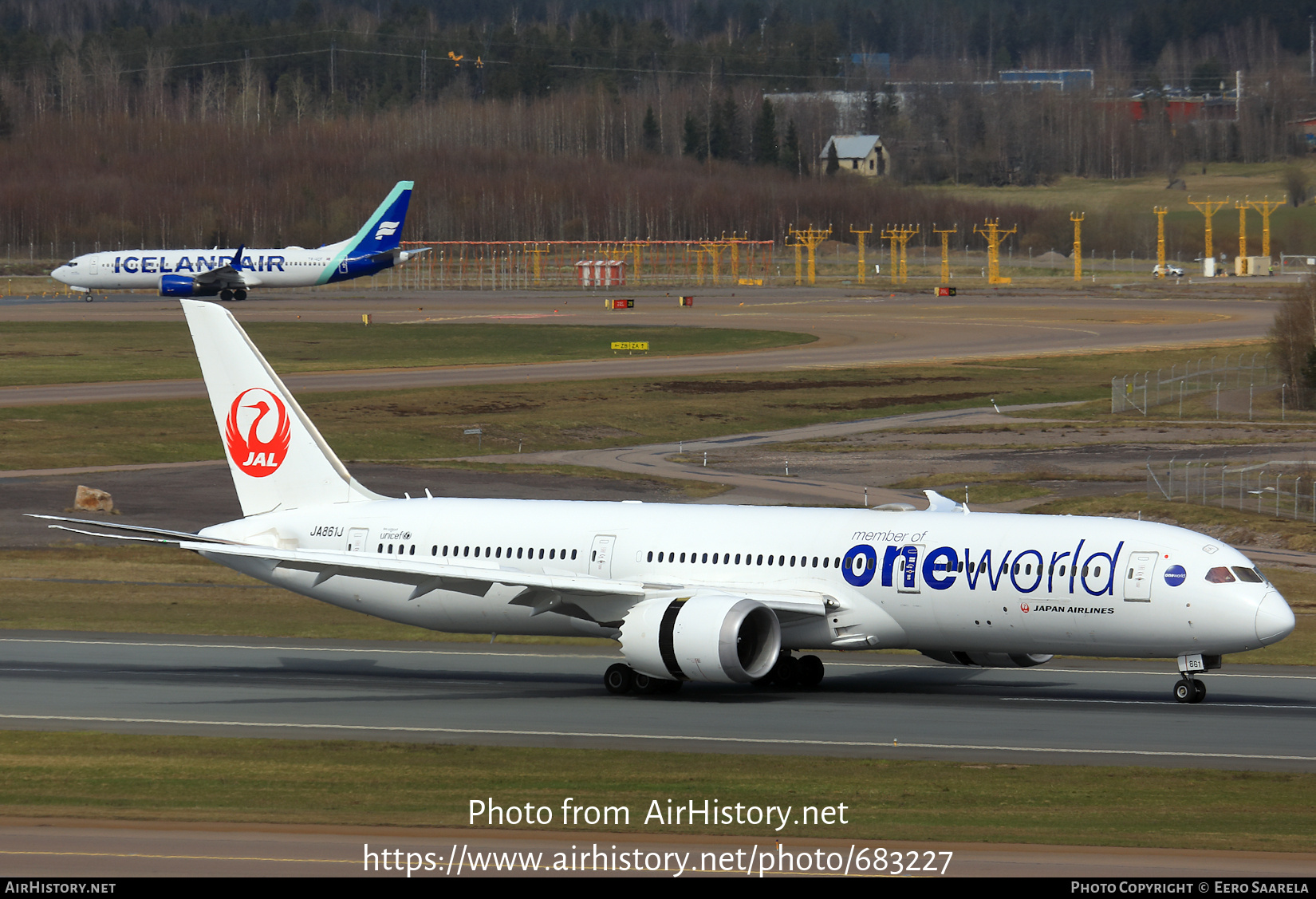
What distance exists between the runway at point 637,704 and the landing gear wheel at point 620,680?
0.49m

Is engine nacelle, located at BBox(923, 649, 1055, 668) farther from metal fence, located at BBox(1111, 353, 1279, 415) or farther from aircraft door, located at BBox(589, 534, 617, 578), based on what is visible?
metal fence, located at BBox(1111, 353, 1279, 415)

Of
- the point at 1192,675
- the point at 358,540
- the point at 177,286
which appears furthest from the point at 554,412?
the point at 177,286

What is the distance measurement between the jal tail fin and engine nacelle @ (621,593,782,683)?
1018 cm

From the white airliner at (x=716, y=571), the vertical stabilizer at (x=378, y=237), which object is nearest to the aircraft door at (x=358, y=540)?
the white airliner at (x=716, y=571)

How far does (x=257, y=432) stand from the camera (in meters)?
45.1

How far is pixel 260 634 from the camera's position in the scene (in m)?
50.2

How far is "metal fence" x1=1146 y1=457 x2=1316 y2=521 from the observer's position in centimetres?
6931

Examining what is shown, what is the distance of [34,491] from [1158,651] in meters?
52.0

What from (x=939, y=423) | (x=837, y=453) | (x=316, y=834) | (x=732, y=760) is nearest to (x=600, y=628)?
(x=732, y=760)

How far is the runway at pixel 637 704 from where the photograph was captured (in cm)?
3328

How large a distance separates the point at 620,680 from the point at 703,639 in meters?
3.55

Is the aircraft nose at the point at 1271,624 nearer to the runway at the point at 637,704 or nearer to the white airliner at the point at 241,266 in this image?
the runway at the point at 637,704

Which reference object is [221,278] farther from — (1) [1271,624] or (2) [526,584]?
(1) [1271,624]

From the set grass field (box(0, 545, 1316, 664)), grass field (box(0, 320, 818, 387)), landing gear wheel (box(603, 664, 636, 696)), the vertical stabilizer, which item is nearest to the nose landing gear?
grass field (box(0, 545, 1316, 664))
